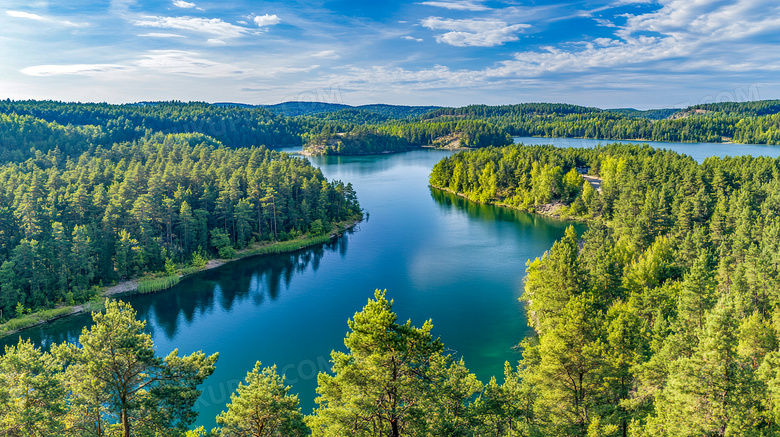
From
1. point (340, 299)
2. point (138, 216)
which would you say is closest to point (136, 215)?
point (138, 216)

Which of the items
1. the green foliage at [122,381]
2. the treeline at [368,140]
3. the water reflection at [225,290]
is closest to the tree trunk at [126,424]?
the green foliage at [122,381]

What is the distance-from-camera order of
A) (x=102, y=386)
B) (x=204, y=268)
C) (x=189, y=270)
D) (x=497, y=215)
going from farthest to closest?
1. (x=497, y=215)
2. (x=204, y=268)
3. (x=189, y=270)
4. (x=102, y=386)

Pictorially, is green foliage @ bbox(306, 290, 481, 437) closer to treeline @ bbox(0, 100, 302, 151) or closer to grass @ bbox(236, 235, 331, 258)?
grass @ bbox(236, 235, 331, 258)

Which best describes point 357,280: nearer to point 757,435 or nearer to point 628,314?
point 628,314

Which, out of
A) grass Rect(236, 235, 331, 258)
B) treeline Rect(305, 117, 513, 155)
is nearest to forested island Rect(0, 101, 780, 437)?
grass Rect(236, 235, 331, 258)

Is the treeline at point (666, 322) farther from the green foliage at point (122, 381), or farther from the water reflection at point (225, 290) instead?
the water reflection at point (225, 290)

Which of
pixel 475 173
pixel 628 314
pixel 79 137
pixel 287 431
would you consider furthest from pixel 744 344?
pixel 79 137

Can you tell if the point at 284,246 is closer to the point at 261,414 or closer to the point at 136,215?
the point at 136,215
